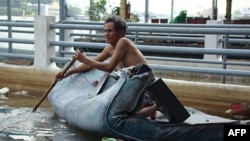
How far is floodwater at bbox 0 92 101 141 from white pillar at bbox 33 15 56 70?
0.98 meters

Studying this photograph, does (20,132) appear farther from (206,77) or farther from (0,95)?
(206,77)

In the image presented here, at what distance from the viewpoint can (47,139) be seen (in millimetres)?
4781

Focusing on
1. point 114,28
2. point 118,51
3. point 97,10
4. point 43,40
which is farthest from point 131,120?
point 97,10

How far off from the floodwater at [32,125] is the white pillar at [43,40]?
0.98m

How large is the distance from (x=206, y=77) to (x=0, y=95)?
460 cm

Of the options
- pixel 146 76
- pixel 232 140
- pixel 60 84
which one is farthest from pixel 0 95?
pixel 232 140

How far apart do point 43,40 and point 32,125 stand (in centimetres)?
251

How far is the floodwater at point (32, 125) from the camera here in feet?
15.9

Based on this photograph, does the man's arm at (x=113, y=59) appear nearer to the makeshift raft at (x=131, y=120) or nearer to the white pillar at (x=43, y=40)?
the makeshift raft at (x=131, y=120)

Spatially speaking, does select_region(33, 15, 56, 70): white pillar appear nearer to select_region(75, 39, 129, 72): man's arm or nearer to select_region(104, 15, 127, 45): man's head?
select_region(75, 39, 129, 72): man's arm

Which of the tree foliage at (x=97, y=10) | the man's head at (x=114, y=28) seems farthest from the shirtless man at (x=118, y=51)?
the tree foliage at (x=97, y=10)

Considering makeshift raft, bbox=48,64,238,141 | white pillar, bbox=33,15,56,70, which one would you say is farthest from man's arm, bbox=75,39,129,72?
white pillar, bbox=33,15,56,70

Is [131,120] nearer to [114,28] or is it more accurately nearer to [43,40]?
[114,28]

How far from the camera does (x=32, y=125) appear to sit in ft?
17.7
